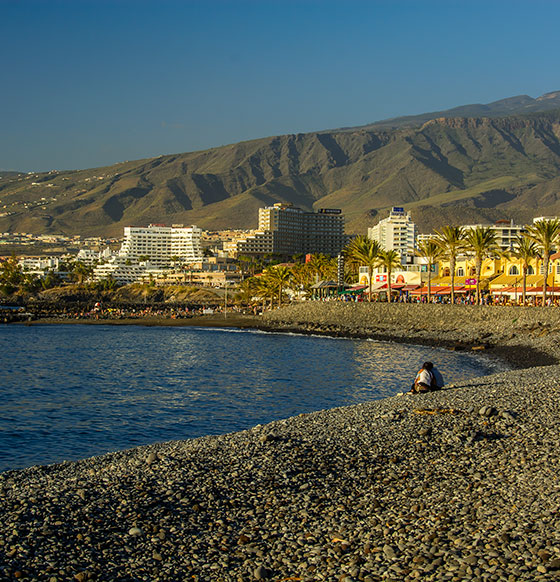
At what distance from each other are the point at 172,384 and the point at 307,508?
2310 cm

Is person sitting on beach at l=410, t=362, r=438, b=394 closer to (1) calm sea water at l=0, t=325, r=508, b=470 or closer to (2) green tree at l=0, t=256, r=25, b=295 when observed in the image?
(1) calm sea water at l=0, t=325, r=508, b=470

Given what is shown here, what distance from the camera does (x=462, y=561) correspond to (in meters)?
9.01

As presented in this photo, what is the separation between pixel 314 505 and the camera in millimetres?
11531

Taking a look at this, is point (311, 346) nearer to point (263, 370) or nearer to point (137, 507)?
point (263, 370)

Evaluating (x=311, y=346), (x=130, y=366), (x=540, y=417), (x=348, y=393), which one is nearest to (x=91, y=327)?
(x=311, y=346)

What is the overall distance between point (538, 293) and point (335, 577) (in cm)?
6343

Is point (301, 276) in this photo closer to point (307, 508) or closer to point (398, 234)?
point (398, 234)

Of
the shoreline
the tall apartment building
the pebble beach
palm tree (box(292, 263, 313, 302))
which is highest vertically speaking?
the tall apartment building

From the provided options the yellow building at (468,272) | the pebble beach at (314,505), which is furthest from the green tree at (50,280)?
the pebble beach at (314,505)

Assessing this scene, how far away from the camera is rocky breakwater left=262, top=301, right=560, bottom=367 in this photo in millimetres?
46812

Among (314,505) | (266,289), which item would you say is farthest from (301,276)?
(314,505)

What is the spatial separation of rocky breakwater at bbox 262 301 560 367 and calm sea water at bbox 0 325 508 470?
3713 mm

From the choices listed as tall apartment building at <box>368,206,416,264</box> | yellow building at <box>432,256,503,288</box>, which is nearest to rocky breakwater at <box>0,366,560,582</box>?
yellow building at <box>432,256,503,288</box>

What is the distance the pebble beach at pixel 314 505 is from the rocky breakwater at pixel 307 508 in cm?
3
